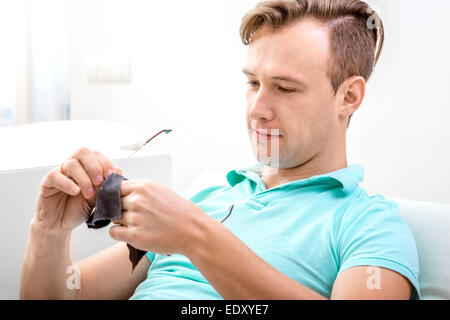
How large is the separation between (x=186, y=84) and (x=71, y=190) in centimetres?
124

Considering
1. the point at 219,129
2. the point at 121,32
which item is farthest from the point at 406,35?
the point at 121,32

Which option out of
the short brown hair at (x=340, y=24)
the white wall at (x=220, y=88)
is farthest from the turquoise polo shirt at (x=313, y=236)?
the white wall at (x=220, y=88)

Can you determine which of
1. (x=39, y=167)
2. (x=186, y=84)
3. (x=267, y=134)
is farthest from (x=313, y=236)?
(x=186, y=84)

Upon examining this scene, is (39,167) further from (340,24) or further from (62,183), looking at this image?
(340,24)

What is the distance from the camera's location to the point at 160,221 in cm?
67

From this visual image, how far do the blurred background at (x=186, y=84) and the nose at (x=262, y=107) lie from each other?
61 centimetres

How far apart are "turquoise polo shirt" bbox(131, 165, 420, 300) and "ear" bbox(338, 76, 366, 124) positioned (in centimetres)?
12

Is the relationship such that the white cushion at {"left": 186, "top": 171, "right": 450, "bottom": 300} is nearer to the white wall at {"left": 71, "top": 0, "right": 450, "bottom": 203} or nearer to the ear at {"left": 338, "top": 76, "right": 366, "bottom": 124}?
the ear at {"left": 338, "top": 76, "right": 366, "bottom": 124}

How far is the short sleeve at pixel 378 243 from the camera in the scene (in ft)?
2.46

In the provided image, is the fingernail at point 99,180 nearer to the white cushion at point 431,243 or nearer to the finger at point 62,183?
the finger at point 62,183

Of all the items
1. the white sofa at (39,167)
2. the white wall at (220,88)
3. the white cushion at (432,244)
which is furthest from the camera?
the white wall at (220,88)

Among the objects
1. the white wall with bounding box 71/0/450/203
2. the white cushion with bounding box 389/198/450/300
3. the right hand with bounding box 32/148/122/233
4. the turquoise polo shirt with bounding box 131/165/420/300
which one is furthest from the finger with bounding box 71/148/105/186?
the white wall with bounding box 71/0/450/203

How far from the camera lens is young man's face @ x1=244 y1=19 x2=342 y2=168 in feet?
3.00
